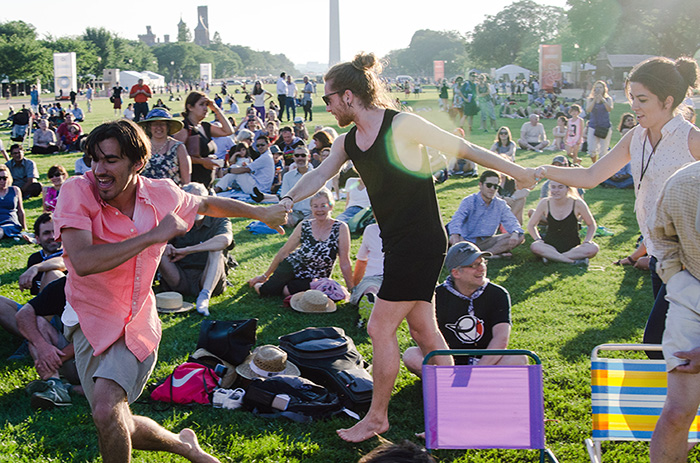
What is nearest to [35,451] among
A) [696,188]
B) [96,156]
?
[96,156]

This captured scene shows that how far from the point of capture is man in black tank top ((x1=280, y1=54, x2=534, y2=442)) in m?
3.86

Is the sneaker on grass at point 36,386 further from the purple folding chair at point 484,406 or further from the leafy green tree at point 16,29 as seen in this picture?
the leafy green tree at point 16,29

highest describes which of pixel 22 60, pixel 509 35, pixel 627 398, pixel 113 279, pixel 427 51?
pixel 427 51

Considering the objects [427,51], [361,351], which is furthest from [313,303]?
[427,51]

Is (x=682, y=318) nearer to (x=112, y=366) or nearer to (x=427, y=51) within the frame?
(x=112, y=366)

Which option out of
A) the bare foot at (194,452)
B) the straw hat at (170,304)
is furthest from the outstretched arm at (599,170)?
the straw hat at (170,304)

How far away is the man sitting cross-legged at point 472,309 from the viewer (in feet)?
15.7

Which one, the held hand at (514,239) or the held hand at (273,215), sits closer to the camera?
the held hand at (273,215)

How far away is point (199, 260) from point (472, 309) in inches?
151

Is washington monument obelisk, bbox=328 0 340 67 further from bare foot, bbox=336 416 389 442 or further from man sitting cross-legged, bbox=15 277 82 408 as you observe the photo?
bare foot, bbox=336 416 389 442

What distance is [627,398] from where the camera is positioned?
3.84 metres

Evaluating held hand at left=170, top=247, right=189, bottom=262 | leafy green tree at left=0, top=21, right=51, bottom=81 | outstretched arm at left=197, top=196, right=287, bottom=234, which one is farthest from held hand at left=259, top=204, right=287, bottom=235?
leafy green tree at left=0, top=21, right=51, bottom=81

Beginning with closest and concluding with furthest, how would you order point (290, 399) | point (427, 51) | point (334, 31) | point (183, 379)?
point (290, 399) → point (183, 379) → point (334, 31) → point (427, 51)

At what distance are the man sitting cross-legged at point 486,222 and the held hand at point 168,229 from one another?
6118mm
